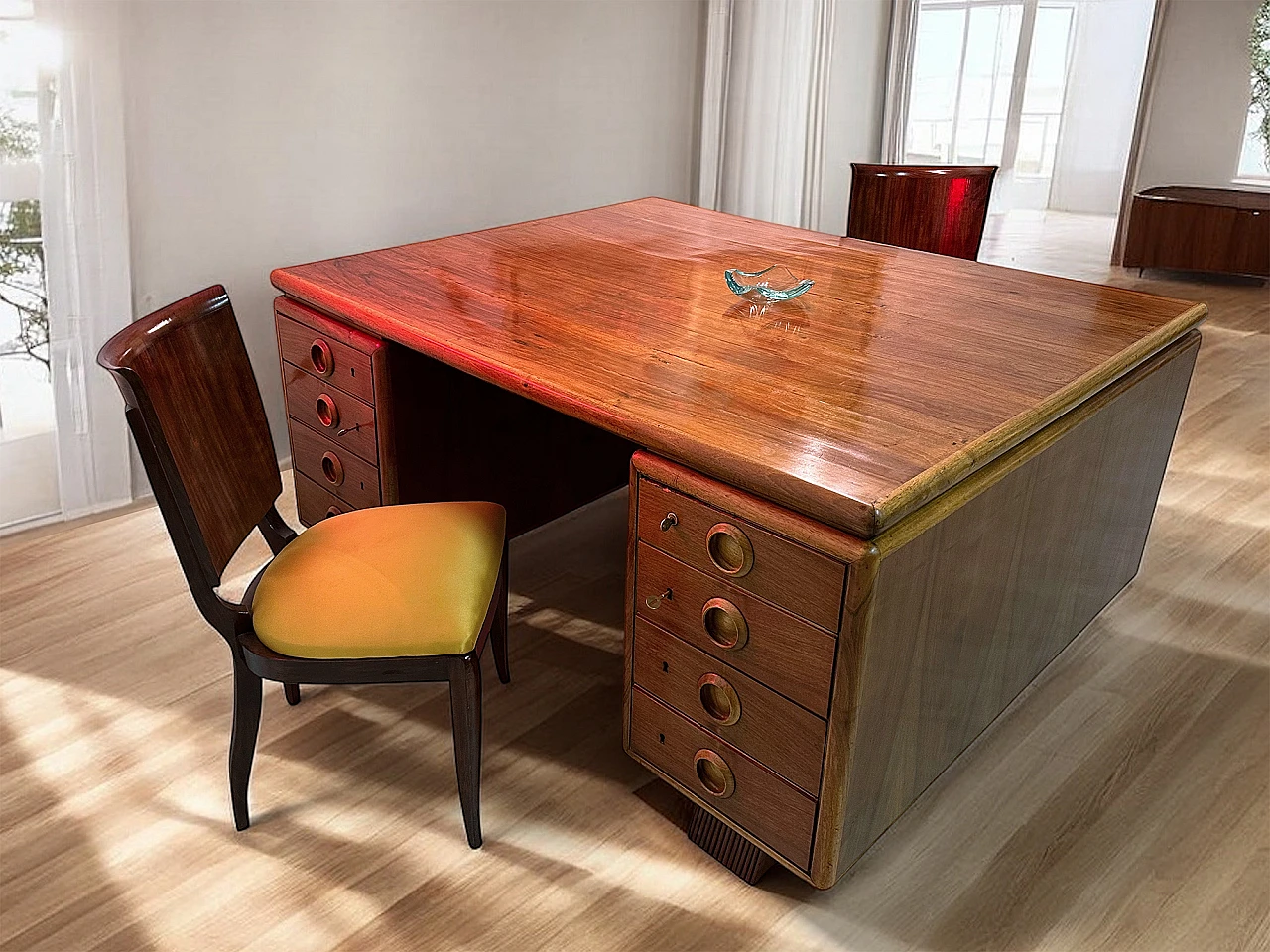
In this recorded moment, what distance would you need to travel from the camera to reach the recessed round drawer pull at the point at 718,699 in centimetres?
149

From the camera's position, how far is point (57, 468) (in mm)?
2539

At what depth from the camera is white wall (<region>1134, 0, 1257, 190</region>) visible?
5.23m

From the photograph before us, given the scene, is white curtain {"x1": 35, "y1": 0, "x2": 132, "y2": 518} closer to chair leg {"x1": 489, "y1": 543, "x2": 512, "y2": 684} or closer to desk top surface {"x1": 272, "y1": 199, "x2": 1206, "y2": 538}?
desk top surface {"x1": 272, "y1": 199, "x2": 1206, "y2": 538}

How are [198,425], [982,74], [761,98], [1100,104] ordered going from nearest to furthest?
[198,425] < [761,98] < [982,74] < [1100,104]

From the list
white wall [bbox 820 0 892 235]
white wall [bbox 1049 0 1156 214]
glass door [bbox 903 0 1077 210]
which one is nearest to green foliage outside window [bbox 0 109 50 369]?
white wall [bbox 820 0 892 235]

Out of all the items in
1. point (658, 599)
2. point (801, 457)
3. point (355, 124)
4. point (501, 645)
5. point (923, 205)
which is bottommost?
point (501, 645)

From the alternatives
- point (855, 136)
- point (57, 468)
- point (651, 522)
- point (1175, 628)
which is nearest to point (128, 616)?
point (57, 468)

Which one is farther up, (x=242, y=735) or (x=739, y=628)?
(x=739, y=628)

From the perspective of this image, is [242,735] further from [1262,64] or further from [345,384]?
[1262,64]

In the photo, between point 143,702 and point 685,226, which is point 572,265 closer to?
point 685,226

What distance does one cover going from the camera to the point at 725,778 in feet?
5.10

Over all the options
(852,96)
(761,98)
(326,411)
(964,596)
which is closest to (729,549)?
(964,596)

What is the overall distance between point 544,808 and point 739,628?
1.71ft

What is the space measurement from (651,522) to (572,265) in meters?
0.85
